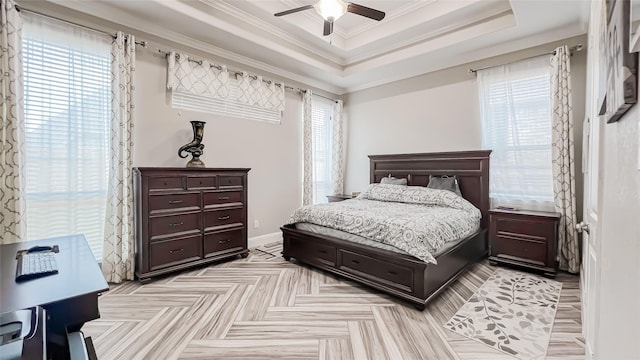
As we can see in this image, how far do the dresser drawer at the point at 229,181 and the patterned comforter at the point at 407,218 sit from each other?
847 mm

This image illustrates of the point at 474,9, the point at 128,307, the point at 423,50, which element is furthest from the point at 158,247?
the point at 474,9

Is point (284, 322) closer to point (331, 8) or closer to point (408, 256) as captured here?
point (408, 256)

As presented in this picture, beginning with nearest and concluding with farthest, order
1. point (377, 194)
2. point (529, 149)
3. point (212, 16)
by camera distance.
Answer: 1. point (212, 16)
2. point (529, 149)
3. point (377, 194)

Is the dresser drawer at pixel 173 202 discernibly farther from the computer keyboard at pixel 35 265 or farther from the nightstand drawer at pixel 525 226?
the nightstand drawer at pixel 525 226

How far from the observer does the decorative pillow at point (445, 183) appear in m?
3.86

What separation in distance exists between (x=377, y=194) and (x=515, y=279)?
190cm

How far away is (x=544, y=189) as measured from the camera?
335 centimetres

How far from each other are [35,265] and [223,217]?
7.16 ft

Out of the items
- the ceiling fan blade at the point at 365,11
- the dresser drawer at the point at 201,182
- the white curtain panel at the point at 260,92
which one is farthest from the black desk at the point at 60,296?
the white curtain panel at the point at 260,92

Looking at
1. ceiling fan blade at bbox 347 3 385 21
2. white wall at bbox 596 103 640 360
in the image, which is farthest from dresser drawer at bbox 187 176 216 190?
white wall at bbox 596 103 640 360

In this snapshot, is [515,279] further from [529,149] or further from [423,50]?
[423,50]

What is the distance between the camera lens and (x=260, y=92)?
4172mm

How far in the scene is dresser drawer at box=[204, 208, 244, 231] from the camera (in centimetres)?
332

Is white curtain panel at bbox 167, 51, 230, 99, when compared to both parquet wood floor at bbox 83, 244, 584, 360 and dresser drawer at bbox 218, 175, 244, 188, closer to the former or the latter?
dresser drawer at bbox 218, 175, 244, 188
